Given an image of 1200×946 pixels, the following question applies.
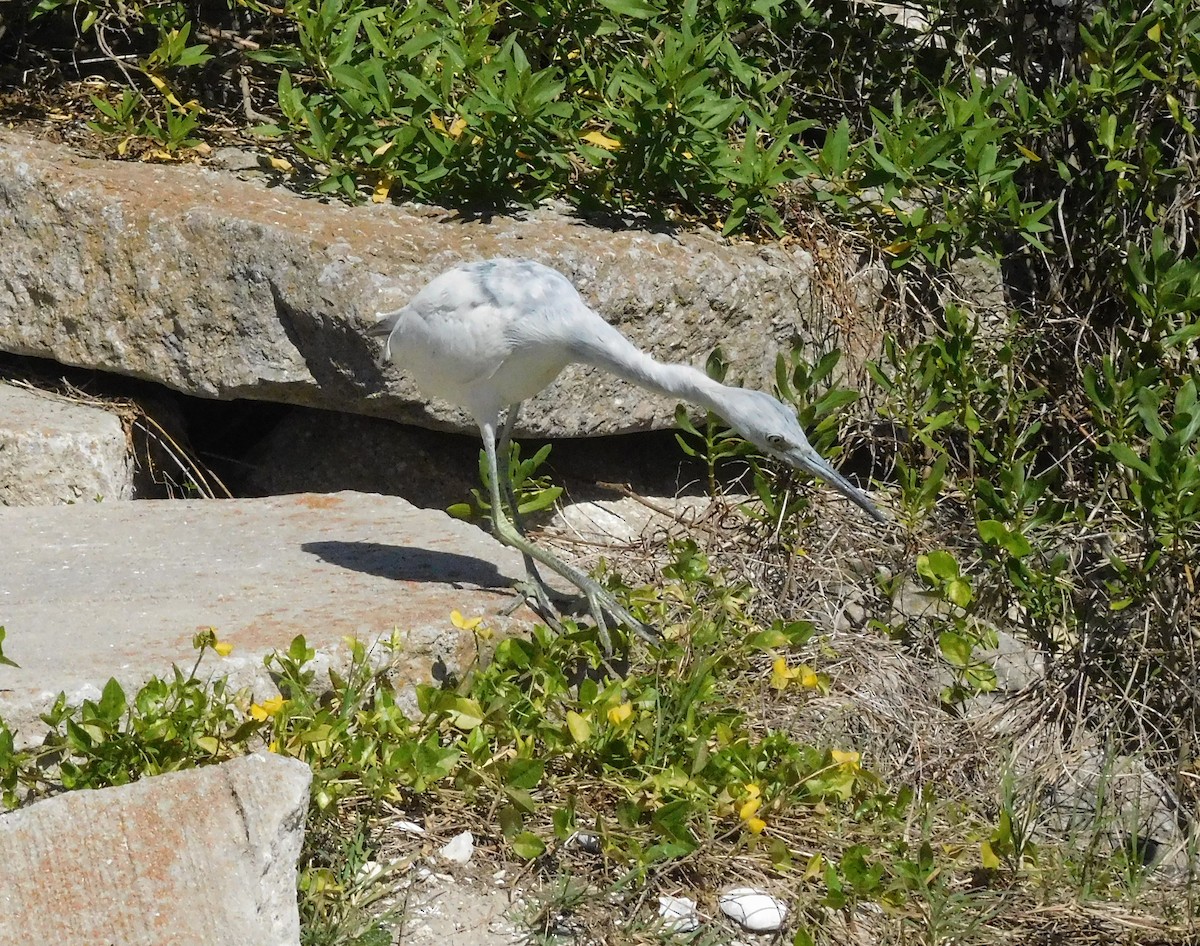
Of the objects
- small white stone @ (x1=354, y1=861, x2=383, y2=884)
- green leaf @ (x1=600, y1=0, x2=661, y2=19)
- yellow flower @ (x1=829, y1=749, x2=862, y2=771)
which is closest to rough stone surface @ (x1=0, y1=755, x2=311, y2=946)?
small white stone @ (x1=354, y1=861, x2=383, y2=884)

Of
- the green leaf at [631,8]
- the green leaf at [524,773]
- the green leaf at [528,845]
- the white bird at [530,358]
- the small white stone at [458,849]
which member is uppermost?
the green leaf at [631,8]

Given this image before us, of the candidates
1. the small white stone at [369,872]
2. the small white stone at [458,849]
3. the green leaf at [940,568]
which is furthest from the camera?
the green leaf at [940,568]

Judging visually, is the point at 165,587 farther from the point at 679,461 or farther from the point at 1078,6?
the point at 1078,6

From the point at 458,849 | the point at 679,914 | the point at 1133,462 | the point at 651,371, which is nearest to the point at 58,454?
the point at 651,371

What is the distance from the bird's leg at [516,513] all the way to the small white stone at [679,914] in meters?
0.88

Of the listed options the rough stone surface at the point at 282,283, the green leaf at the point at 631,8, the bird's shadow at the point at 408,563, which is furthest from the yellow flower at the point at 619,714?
the green leaf at the point at 631,8

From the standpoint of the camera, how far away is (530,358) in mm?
3395

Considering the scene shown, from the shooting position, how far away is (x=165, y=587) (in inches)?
136

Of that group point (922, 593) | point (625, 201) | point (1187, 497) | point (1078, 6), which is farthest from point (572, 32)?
point (1187, 497)

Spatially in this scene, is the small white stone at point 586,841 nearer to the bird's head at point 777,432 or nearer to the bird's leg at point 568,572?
the bird's leg at point 568,572

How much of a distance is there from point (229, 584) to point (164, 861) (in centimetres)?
125

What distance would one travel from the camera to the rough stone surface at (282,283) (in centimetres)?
420

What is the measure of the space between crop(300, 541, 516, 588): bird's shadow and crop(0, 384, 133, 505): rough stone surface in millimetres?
925

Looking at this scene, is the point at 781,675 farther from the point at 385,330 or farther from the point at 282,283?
the point at 282,283
